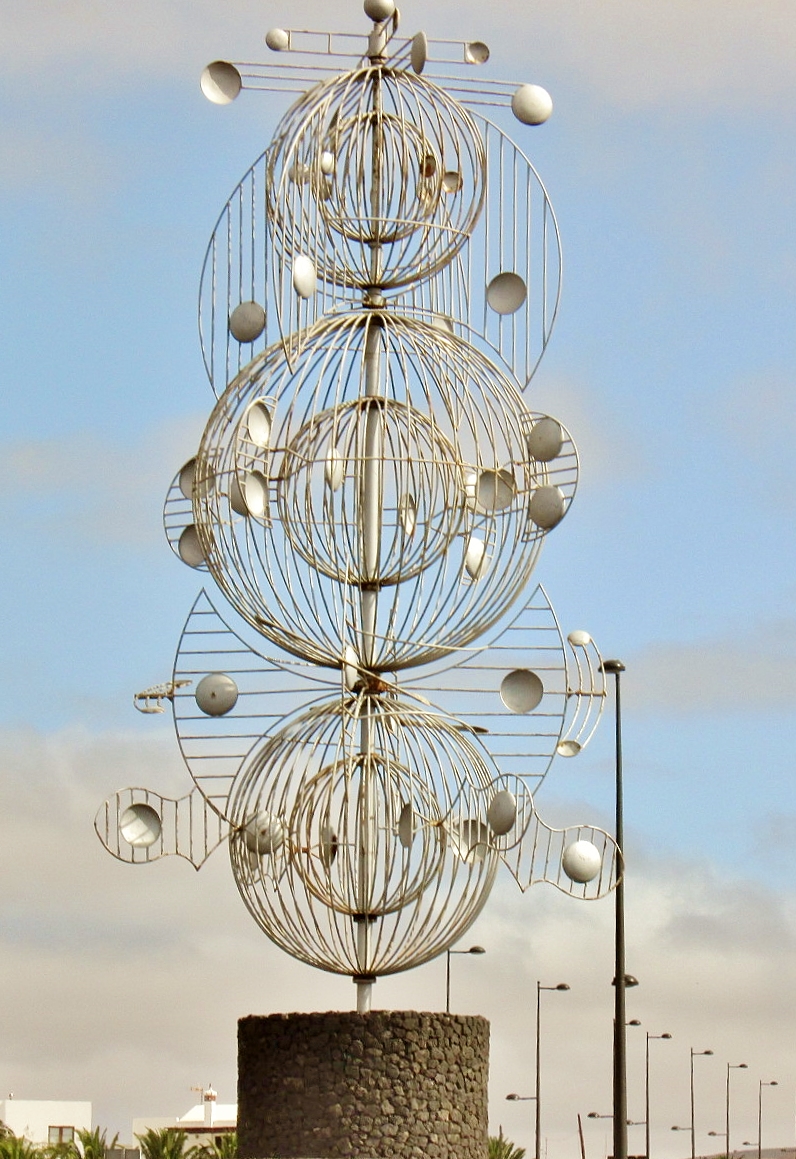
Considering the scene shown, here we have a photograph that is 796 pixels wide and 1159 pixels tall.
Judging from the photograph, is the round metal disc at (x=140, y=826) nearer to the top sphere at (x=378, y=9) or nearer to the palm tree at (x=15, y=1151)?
the top sphere at (x=378, y=9)

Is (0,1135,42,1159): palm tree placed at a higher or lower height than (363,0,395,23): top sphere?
lower

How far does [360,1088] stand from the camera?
22.5m

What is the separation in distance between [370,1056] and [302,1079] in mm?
693

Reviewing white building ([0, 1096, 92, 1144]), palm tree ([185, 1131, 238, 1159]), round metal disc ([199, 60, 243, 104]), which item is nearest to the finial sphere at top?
round metal disc ([199, 60, 243, 104])

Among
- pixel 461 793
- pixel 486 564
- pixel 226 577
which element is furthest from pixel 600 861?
pixel 226 577

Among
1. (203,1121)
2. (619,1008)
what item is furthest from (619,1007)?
(203,1121)

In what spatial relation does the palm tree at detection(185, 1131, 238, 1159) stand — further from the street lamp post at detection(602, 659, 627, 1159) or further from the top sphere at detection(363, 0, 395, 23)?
the top sphere at detection(363, 0, 395, 23)

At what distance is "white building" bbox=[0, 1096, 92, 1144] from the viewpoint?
2859 inches

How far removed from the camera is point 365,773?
22688 millimetres

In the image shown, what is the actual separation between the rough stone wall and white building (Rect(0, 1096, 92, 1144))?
164 feet

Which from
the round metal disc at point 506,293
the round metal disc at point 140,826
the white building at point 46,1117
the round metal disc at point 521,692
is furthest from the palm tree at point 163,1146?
the white building at point 46,1117

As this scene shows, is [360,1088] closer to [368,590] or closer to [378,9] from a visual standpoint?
[368,590]

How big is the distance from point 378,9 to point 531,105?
6.05ft

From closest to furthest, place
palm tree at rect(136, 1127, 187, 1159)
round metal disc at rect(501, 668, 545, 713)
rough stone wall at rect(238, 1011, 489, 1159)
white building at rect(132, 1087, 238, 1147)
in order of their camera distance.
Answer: rough stone wall at rect(238, 1011, 489, 1159), round metal disc at rect(501, 668, 545, 713), palm tree at rect(136, 1127, 187, 1159), white building at rect(132, 1087, 238, 1147)
